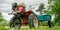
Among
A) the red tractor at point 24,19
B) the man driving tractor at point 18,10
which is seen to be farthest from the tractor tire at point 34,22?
the man driving tractor at point 18,10

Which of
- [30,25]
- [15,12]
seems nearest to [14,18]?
[15,12]

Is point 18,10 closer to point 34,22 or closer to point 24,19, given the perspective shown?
point 24,19

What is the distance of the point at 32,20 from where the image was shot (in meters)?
2.22

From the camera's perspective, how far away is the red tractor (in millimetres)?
2188

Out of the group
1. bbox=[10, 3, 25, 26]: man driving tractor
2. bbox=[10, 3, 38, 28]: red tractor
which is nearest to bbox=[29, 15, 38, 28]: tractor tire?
bbox=[10, 3, 38, 28]: red tractor

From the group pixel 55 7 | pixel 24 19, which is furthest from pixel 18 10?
pixel 55 7

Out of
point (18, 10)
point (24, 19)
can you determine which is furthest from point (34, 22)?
point (18, 10)

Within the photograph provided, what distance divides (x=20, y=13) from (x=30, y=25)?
187 mm

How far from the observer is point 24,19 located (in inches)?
86.1

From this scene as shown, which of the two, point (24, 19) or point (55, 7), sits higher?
point (55, 7)

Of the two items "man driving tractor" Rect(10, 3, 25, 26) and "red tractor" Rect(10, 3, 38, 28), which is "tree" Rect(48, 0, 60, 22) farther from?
"man driving tractor" Rect(10, 3, 25, 26)

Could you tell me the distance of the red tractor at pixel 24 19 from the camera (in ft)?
7.18

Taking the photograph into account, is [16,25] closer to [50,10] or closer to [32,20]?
[32,20]

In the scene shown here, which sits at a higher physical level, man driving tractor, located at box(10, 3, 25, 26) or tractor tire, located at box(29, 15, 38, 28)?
man driving tractor, located at box(10, 3, 25, 26)
